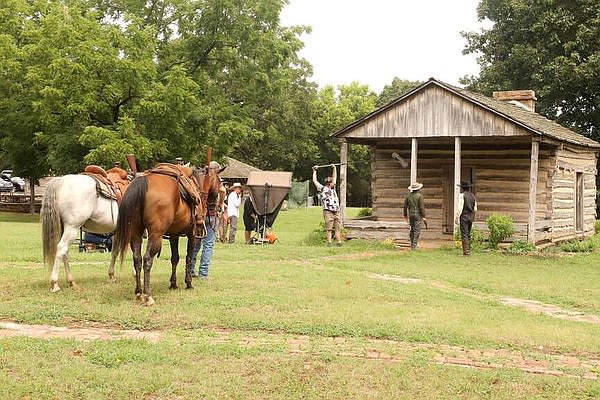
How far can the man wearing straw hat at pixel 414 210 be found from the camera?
20.2 metres

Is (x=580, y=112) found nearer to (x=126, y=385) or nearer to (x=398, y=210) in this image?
(x=398, y=210)

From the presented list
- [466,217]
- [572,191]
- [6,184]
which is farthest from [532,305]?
[6,184]

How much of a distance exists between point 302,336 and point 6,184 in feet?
188

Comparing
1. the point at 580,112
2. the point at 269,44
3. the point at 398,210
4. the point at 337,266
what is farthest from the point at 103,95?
the point at 580,112

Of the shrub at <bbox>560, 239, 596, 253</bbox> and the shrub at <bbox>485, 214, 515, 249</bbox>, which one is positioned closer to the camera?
the shrub at <bbox>485, 214, 515, 249</bbox>

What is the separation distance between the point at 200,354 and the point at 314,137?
62960 mm

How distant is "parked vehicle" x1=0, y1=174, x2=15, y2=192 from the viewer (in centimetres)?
5734

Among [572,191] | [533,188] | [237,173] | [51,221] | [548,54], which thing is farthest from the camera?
[237,173]

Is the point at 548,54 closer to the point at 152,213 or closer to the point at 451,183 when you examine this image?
the point at 451,183

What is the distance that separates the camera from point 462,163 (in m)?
23.2

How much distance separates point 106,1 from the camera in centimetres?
3825

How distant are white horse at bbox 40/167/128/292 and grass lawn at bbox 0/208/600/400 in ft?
1.65

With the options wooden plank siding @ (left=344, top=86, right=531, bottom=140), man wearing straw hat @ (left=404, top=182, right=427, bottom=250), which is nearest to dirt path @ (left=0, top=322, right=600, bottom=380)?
man wearing straw hat @ (left=404, top=182, right=427, bottom=250)

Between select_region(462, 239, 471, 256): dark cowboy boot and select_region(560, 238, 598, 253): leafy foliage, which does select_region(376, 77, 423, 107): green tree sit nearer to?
select_region(560, 238, 598, 253): leafy foliage
